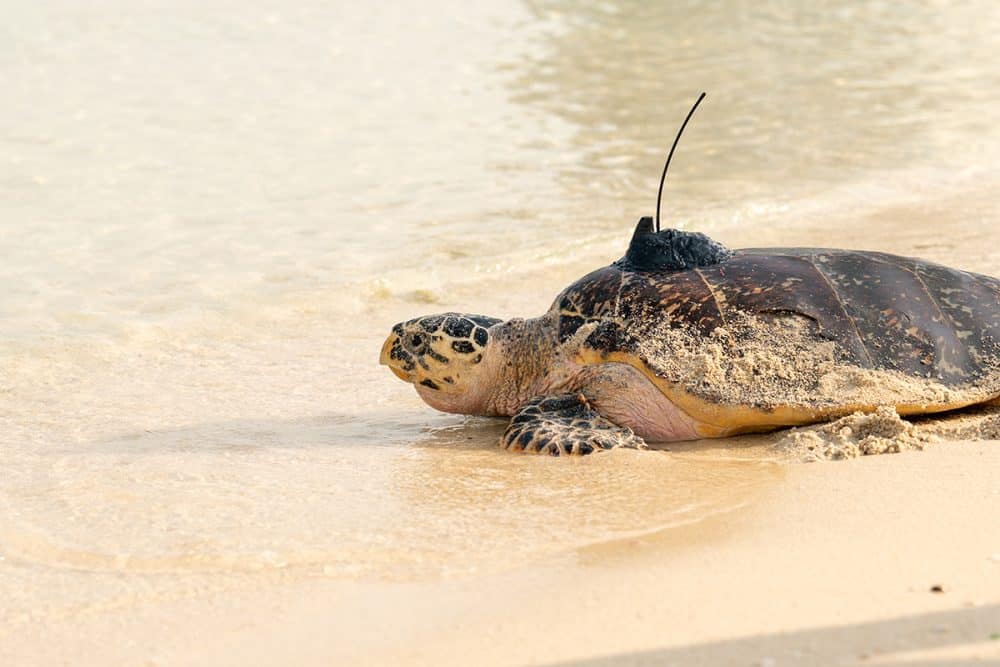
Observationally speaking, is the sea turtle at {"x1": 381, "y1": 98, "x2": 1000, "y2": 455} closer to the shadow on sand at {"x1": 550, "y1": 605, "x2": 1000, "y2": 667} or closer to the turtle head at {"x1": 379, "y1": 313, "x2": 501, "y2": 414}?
the turtle head at {"x1": 379, "y1": 313, "x2": 501, "y2": 414}

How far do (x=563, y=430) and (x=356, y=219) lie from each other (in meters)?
4.76

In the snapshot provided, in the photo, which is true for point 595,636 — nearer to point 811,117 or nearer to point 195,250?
point 195,250

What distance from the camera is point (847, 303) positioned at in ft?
Result: 15.8

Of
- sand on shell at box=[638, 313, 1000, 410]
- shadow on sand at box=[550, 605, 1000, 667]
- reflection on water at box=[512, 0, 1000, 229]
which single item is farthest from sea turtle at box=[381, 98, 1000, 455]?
reflection on water at box=[512, 0, 1000, 229]

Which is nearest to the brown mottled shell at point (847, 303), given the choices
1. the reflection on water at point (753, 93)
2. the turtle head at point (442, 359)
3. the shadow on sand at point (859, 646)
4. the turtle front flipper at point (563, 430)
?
the turtle front flipper at point (563, 430)

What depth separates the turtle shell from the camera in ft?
15.3

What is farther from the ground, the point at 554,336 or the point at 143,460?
the point at 554,336

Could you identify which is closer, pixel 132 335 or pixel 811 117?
pixel 132 335

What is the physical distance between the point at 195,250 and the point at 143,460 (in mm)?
3770

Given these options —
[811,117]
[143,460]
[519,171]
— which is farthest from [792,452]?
[811,117]

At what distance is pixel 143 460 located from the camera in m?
4.80

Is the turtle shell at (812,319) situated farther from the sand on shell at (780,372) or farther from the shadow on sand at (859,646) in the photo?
the shadow on sand at (859,646)

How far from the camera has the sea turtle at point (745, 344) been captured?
15.3 feet

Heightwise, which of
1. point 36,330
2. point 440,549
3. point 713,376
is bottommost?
point 36,330
